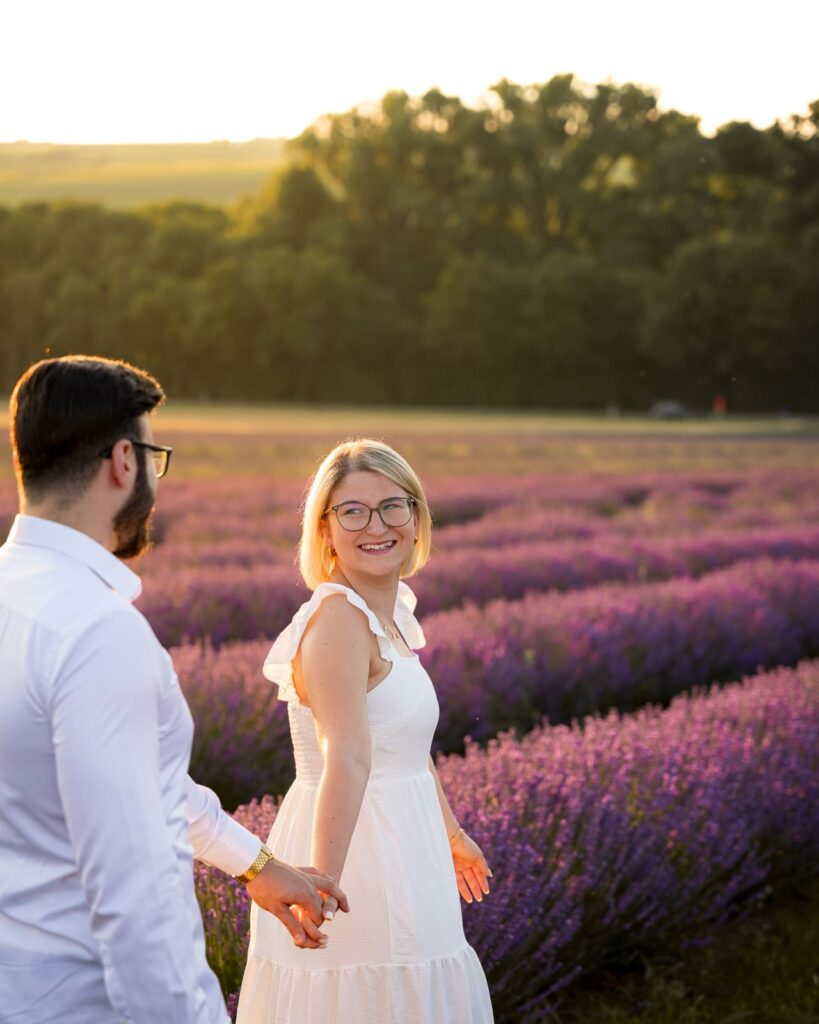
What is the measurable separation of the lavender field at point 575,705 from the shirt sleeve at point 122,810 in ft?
4.91

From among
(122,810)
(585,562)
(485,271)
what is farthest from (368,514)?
(485,271)

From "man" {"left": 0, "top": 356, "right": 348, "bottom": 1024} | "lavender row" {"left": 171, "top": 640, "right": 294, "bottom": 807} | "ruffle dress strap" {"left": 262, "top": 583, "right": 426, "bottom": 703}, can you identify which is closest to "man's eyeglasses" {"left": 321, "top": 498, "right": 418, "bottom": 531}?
"ruffle dress strap" {"left": 262, "top": 583, "right": 426, "bottom": 703}

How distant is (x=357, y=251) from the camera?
252 ft

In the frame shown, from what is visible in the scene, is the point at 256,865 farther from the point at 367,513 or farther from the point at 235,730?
the point at 235,730

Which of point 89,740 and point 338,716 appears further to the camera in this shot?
point 338,716

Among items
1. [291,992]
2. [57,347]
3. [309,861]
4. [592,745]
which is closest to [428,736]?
[309,861]

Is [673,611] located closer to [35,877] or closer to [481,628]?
[481,628]

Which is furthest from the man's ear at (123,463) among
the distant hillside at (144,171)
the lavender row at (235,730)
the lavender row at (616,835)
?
the distant hillside at (144,171)

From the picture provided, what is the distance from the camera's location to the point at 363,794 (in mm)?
2299

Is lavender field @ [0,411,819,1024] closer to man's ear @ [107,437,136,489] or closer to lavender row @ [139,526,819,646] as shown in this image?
lavender row @ [139,526,819,646]

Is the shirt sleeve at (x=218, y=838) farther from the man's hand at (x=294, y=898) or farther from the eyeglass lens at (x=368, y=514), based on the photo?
the eyeglass lens at (x=368, y=514)

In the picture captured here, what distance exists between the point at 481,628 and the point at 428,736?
4.53 meters

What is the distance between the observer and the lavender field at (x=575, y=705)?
361 cm

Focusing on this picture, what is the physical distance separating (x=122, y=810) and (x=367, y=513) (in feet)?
3.41
